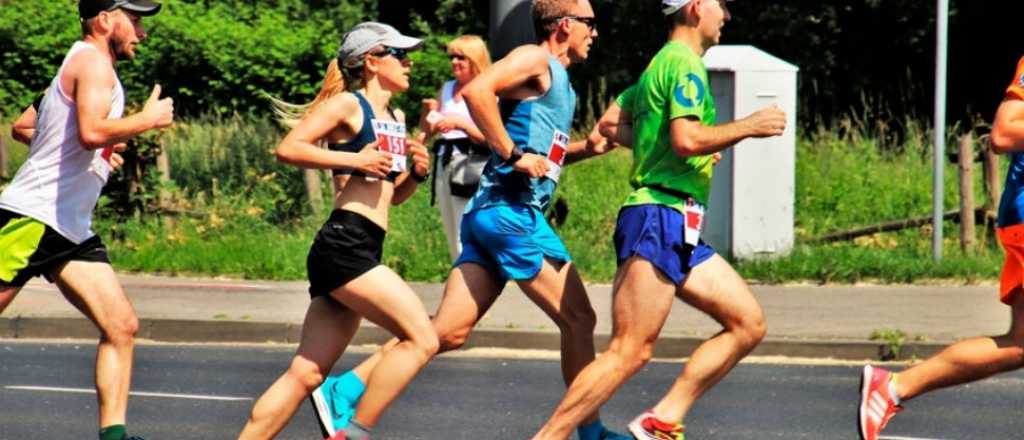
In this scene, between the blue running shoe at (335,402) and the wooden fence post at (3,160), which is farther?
the wooden fence post at (3,160)

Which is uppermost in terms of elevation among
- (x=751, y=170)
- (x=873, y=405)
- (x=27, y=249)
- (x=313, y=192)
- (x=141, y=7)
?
(x=141, y=7)

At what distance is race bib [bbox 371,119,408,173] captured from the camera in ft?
23.6

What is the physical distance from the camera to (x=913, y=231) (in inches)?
650

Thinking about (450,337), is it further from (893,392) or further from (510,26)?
(510,26)

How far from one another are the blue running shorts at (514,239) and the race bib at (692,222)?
1.79ft

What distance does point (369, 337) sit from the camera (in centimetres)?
1260

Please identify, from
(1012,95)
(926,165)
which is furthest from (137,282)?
(1012,95)

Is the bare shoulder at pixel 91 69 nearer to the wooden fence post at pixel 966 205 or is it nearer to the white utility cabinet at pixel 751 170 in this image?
the white utility cabinet at pixel 751 170

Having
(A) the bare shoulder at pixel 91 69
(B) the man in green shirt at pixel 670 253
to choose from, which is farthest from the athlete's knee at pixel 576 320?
(A) the bare shoulder at pixel 91 69

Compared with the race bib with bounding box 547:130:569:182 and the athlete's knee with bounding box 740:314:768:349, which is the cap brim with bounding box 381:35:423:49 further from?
the athlete's knee with bounding box 740:314:768:349

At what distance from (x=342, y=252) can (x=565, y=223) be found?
33.3ft

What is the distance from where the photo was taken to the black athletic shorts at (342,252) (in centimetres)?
704

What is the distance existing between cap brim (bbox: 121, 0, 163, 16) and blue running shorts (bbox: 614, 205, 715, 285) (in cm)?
181

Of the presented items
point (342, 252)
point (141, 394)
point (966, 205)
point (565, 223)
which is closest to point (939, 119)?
point (966, 205)
